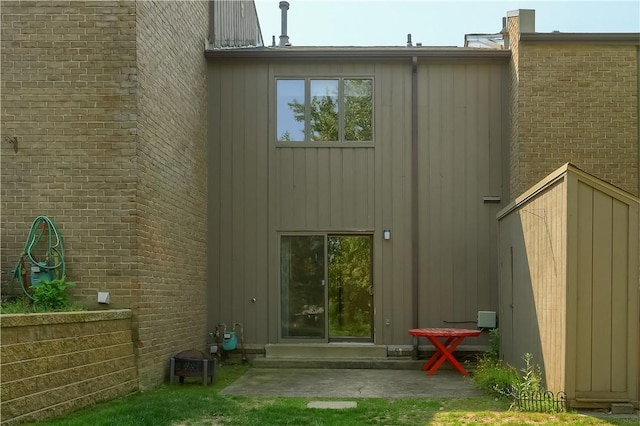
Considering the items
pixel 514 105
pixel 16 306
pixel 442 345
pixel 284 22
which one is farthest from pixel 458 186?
pixel 284 22

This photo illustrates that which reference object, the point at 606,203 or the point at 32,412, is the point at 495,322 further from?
the point at 32,412

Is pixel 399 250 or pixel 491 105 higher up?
pixel 491 105

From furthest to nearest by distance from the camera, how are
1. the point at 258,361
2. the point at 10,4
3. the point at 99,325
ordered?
the point at 258,361 → the point at 10,4 → the point at 99,325

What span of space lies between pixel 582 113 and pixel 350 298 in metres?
5.05

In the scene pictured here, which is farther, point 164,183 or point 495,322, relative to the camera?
point 495,322

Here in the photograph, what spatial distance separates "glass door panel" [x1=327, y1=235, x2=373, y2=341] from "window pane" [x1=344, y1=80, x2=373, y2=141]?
7.03 ft

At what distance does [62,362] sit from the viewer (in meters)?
6.45

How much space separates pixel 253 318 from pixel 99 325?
433 cm

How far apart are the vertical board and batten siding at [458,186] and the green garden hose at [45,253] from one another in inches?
240

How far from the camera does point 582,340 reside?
258 inches

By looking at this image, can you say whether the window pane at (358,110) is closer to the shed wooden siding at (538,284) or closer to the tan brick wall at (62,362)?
the shed wooden siding at (538,284)

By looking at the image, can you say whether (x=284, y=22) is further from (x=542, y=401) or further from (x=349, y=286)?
(x=542, y=401)

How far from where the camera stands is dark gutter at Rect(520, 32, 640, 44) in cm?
1040

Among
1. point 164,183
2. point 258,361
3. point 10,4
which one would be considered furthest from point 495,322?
point 10,4
